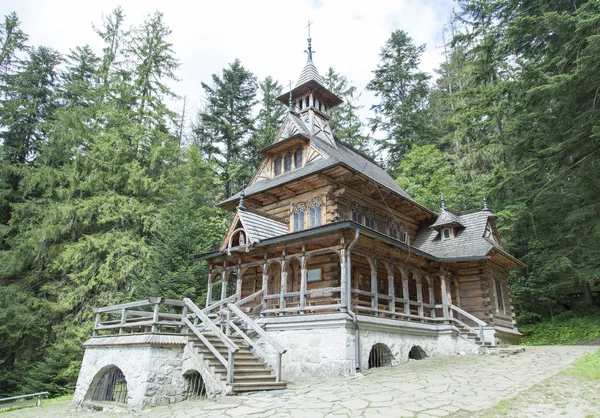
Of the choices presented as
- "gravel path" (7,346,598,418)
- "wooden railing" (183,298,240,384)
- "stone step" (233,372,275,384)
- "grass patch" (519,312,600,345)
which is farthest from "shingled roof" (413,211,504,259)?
"wooden railing" (183,298,240,384)

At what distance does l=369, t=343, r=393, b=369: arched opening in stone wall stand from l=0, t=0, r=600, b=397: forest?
9566 millimetres

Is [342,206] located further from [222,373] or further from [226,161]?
[226,161]

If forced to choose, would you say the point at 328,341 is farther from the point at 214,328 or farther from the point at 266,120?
the point at 266,120

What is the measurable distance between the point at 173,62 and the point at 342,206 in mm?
20326

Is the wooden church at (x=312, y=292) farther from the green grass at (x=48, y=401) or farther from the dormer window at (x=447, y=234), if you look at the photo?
the green grass at (x=48, y=401)

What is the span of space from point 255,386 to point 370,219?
11.3m

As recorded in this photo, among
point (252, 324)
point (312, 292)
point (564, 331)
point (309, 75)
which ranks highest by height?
point (309, 75)

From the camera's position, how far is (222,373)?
34.2 feet

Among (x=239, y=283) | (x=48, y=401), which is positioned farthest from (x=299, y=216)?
(x=48, y=401)

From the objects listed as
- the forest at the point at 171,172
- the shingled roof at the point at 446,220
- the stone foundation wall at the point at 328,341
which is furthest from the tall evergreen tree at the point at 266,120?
the stone foundation wall at the point at 328,341

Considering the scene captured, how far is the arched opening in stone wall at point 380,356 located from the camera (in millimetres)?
14285

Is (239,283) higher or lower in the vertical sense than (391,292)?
higher

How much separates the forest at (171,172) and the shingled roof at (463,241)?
2020 mm

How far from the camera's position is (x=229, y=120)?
3700 cm
